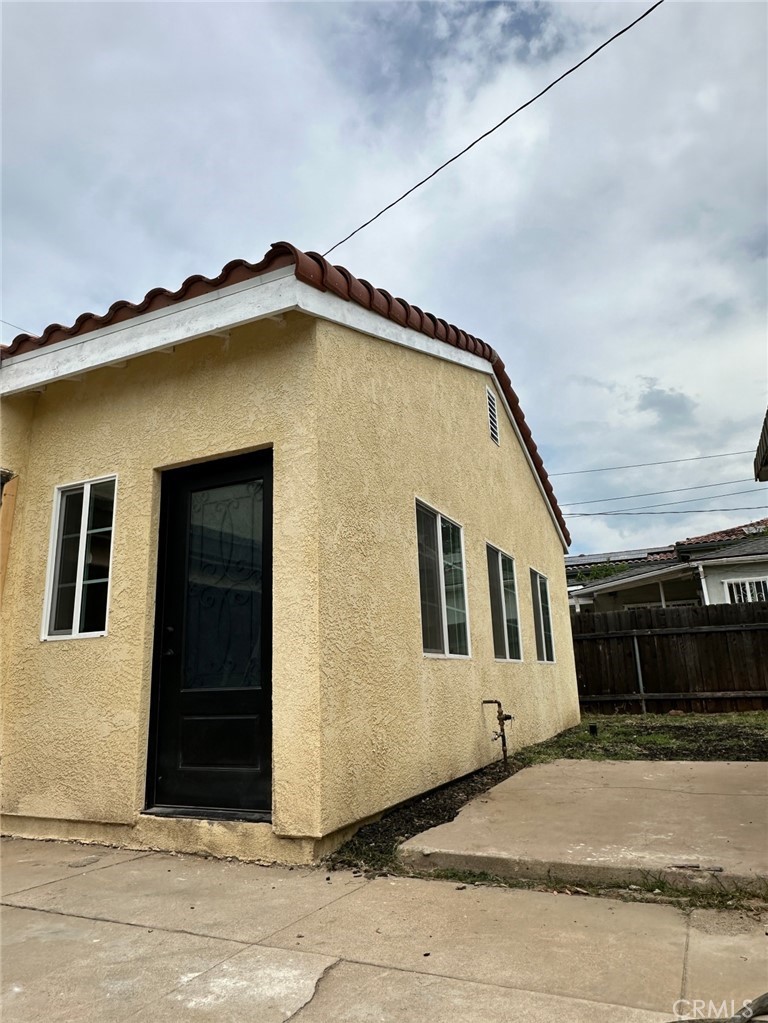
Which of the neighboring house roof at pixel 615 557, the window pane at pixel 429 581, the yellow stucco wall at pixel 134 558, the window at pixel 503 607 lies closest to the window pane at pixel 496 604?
the window at pixel 503 607

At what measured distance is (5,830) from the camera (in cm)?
461

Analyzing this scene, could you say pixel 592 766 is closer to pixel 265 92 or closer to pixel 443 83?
pixel 443 83

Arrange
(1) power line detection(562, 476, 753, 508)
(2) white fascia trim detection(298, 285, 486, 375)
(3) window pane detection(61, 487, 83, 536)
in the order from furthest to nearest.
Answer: (1) power line detection(562, 476, 753, 508) < (3) window pane detection(61, 487, 83, 536) < (2) white fascia trim detection(298, 285, 486, 375)

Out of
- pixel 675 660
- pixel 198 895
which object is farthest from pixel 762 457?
pixel 675 660

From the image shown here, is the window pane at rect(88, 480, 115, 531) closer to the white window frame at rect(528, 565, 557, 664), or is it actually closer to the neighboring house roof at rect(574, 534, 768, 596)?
the white window frame at rect(528, 565, 557, 664)

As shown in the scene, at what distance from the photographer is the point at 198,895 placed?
311 cm

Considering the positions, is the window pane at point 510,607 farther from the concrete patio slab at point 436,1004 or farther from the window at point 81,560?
the concrete patio slab at point 436,1004

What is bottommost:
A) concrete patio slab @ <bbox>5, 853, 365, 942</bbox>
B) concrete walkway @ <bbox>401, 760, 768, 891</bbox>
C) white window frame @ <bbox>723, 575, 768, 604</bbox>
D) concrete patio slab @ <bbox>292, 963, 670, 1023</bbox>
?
concrete patio slab @ <bbox>5, 853, 365, 942</bbox>

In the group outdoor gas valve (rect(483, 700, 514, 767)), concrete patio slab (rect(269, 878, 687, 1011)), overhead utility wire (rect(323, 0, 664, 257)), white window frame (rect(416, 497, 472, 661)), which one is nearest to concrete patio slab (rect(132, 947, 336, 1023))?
concrete patio slab (rect(269, 878, 687, 1011))

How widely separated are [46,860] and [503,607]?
5170 millimetres

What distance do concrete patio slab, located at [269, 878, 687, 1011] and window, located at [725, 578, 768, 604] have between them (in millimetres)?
14915

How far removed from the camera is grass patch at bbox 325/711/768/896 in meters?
3.30

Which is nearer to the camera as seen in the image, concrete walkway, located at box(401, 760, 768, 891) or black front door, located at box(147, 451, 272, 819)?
concrete walkway, located at box(401, 760, 768, 891)

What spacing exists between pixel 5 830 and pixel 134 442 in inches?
115
